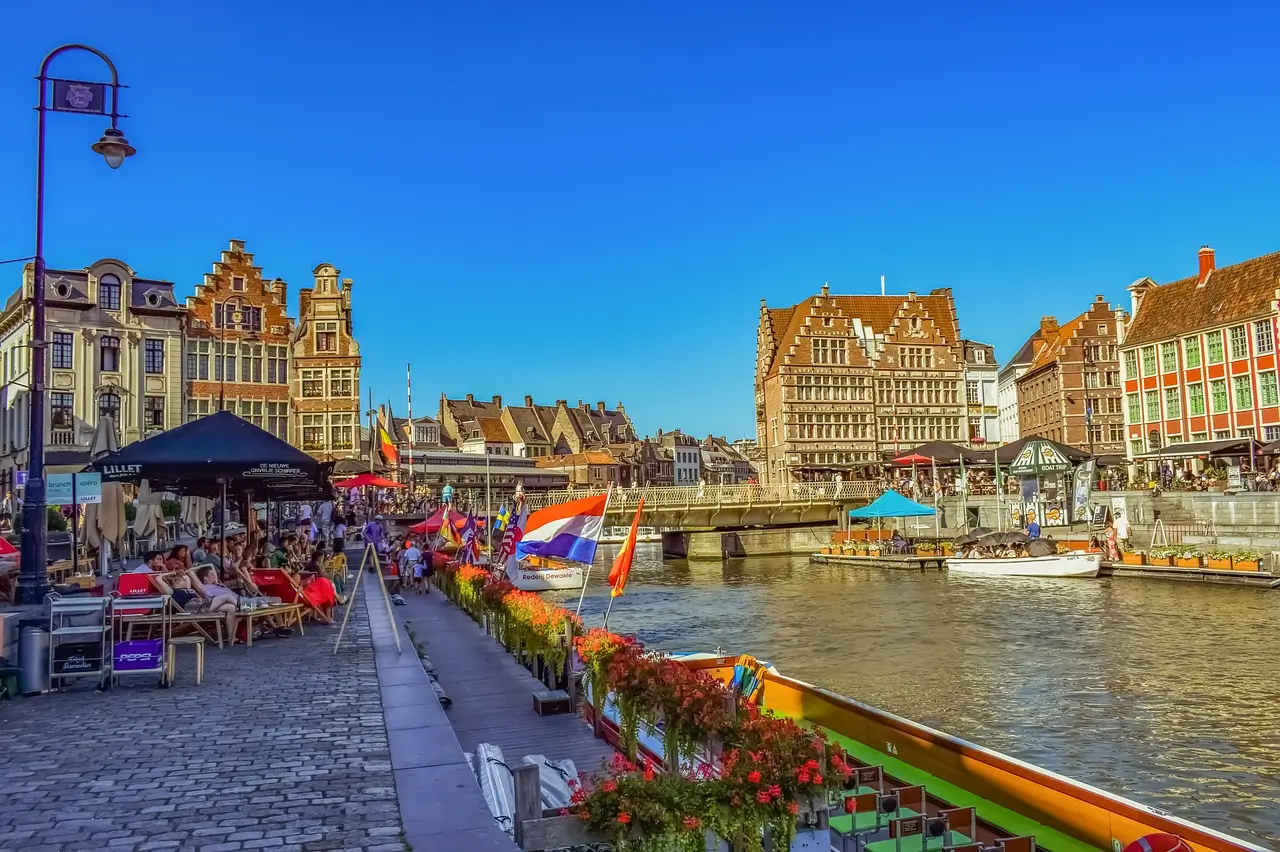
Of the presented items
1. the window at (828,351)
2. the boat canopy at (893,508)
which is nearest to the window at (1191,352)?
the boat canopy at (893,508)

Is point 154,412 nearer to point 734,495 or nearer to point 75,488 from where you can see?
point 734,495

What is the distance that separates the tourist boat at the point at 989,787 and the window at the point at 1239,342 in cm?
4820

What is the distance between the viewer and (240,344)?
53.7m

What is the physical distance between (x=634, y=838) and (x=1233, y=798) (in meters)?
9.67

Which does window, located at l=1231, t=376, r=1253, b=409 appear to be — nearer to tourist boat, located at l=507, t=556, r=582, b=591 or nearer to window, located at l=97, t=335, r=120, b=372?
tourist boat, located at l=507, t=556, r=582, b=591

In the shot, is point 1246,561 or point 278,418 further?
point 278,418

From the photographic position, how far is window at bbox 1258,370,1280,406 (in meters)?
49.5

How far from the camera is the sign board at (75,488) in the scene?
16.1m

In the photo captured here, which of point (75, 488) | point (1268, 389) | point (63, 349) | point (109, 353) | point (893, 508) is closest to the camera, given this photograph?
point (75, 488)

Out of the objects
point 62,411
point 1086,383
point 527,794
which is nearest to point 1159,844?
point 527,794

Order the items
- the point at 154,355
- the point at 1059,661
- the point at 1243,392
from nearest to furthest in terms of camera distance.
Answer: the point at 1059,661 < the point at 154,355 < the point at 1243,392

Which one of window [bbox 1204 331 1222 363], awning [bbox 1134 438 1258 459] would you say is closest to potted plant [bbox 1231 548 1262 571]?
awning [bbox 1134 438 1258 459]

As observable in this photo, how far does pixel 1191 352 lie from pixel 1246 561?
24684mm

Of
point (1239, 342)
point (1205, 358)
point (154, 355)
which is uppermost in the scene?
point (154, 355)
